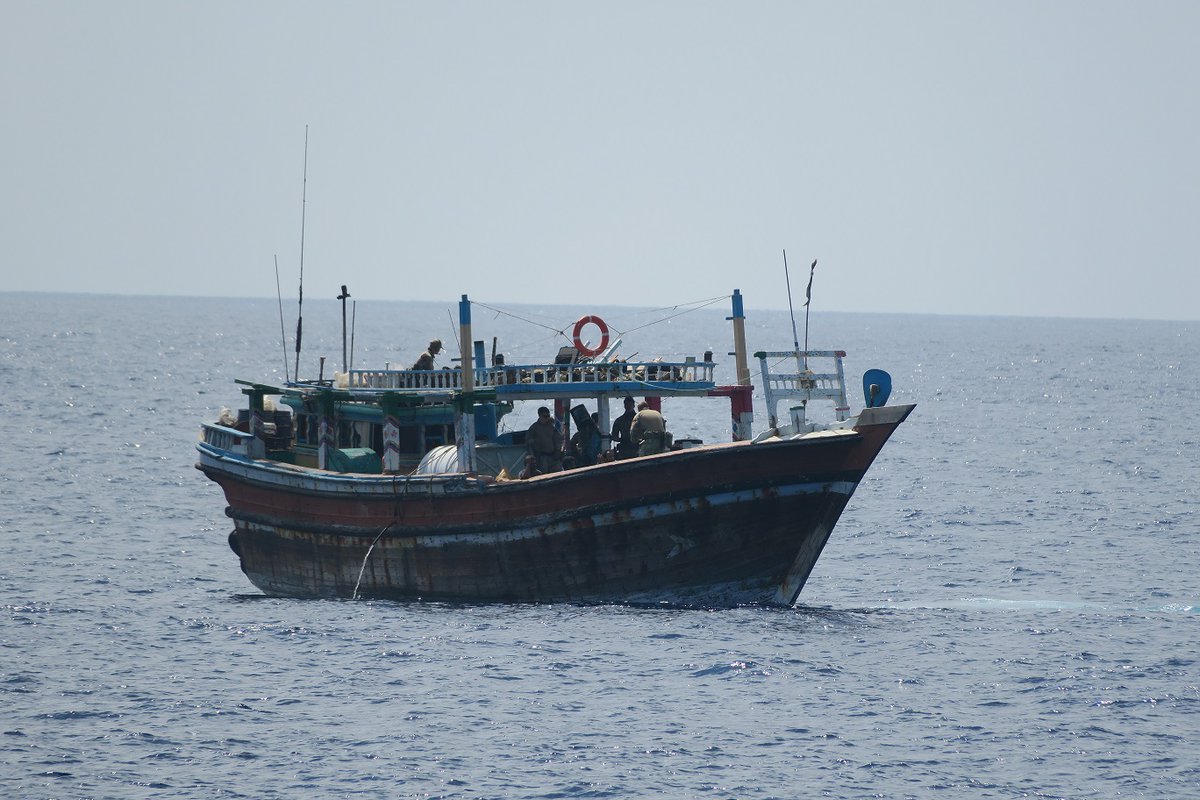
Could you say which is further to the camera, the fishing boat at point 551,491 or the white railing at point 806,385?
the white railing at point 806,385

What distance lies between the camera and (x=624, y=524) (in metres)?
26.6

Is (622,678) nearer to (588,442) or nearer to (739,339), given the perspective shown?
(588,442)

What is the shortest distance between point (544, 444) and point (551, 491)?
2.20 m

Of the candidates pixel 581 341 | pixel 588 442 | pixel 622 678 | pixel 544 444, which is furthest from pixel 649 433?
pixel 622 678

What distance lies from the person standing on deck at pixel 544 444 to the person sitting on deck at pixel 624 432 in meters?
1.11

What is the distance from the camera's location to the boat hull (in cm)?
2623

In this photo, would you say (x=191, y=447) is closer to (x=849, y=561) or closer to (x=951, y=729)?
(x=849, y=561)

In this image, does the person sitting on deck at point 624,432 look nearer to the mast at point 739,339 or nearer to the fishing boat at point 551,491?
the fishing boat at point 551,491

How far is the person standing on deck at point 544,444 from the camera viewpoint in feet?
94.0

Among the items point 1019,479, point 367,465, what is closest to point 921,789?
point 367,465

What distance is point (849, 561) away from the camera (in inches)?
1485

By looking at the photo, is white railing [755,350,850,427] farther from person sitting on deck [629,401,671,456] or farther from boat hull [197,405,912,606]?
person sitting on deck [629,401,671,456]

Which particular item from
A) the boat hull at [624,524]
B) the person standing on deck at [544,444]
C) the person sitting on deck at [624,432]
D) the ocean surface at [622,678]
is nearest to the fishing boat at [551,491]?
the boat hull at [624,524]

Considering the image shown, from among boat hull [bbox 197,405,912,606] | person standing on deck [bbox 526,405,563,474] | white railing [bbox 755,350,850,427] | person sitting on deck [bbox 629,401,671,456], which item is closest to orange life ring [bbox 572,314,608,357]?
person standing on deck [bbox 526,405,563,474]
